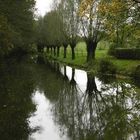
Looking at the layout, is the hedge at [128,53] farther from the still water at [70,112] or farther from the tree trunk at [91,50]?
the still water at [70,112]

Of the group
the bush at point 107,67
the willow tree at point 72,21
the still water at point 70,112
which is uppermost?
the willow tree at point 72,21

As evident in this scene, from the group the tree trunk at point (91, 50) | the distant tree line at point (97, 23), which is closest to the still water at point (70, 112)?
the distant tree line at point (97, 23)

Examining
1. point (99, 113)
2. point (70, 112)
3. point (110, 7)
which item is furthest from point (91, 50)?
point (99, 113)

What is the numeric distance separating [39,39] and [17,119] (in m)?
85.7

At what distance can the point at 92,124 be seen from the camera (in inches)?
636

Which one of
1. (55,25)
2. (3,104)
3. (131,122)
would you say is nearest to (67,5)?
(55,25)

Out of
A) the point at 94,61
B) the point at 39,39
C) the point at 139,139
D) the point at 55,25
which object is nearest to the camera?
the point at 139,139

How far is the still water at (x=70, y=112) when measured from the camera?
1444 centimetres

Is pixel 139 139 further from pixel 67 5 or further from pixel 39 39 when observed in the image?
pixel 39 39

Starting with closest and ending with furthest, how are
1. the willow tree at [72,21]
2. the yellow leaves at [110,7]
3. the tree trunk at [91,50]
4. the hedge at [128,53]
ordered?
the yellow leaves at [110,7] → the hedge at [128,53] → the tree trunk at [91,50] → the willow tree at [72,21]

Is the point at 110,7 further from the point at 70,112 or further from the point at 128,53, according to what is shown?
the point at 128,53

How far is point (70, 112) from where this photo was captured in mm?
19031

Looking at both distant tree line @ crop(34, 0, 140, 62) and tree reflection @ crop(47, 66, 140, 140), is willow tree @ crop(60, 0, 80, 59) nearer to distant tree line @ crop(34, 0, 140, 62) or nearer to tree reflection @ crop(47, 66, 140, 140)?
distant tree line @ crop(34, 0, 140, 62)

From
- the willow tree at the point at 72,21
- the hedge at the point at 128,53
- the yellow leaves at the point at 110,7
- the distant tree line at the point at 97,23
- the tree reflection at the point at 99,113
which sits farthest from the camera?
the willow tree at the point at 72,21
